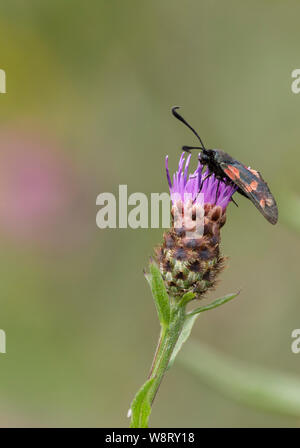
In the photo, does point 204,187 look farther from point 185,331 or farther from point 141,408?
point 141,408

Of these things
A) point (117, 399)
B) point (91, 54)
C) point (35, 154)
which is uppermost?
point (91, 54)

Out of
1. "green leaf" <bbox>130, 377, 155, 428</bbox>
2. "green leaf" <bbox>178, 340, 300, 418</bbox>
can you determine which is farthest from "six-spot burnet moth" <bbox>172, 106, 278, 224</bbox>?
"green leaf" <bbox>178, 340, 300, 418</bbox>

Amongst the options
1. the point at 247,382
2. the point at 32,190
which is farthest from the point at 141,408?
the point at 32,190

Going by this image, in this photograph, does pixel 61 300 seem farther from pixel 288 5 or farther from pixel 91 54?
pixel 288 5

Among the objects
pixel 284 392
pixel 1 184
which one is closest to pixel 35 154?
pixel 1 184

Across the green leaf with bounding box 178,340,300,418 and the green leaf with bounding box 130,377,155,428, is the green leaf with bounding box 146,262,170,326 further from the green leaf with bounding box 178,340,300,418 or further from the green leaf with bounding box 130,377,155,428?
the green leaf with bounding box 178,340,300,418

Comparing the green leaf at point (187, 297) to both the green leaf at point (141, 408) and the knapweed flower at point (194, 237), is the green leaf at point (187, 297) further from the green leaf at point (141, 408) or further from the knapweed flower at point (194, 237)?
the green leaf at point (141, 408)

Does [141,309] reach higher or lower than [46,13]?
lower
